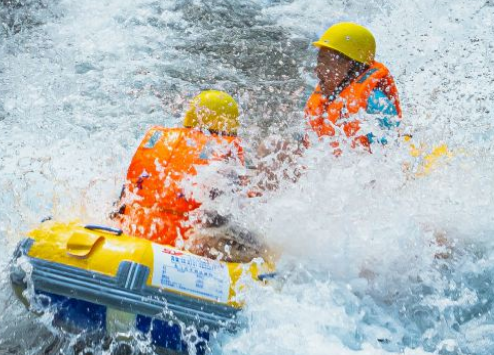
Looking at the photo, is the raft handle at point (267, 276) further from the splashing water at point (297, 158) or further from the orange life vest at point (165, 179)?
the orange life vest at point (165, 179)

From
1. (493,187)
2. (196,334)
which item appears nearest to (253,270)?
(196,334)

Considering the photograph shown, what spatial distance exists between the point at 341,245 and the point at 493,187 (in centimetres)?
133

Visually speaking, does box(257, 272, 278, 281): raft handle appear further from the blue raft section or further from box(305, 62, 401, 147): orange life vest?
box(305, 62, 401, 147): orange life vest

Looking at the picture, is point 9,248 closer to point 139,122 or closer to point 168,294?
point 168,294

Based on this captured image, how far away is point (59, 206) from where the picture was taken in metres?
4.62

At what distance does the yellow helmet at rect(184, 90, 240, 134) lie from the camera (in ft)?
14.4

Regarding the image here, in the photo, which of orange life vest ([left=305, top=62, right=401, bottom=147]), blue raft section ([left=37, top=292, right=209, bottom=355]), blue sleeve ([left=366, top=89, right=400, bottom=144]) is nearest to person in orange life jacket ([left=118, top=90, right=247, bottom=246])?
blue raft section ([left=37, top=292, right=209, bottom=355])

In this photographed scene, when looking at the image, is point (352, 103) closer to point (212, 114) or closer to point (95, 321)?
point (212, 114)

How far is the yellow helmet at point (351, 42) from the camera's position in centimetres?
477

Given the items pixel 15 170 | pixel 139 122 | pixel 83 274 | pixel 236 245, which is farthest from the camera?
pixel 139 122

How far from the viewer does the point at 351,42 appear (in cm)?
479

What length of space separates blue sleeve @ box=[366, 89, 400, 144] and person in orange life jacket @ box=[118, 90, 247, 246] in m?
0.97

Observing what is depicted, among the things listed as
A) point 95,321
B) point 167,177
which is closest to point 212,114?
point 167,177

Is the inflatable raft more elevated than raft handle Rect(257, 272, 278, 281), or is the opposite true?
the inflatable raft
